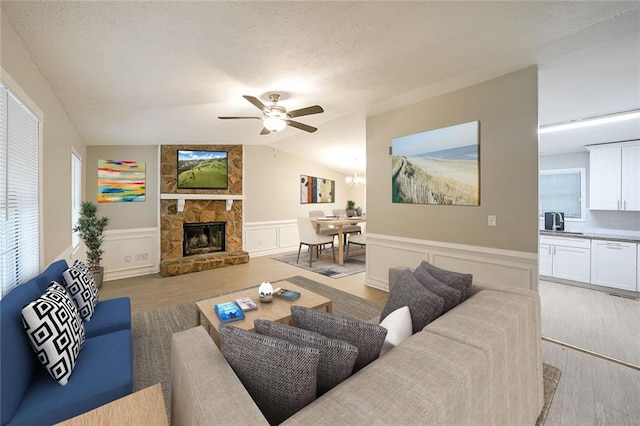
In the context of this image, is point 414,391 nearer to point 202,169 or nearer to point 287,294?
point 287,294

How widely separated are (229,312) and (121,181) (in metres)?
4.03

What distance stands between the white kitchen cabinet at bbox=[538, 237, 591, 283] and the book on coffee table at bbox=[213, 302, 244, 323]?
4.71 metres

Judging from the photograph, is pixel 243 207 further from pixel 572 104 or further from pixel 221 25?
pixel 572 104

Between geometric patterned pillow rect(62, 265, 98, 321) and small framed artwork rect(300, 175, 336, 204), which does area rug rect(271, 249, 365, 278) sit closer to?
small framed artwork rect(300, 175, 336, 204)

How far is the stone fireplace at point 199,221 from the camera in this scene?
16.9ft

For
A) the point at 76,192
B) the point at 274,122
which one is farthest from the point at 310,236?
the point at 76,192

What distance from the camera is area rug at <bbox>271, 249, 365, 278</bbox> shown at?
497 centimetres

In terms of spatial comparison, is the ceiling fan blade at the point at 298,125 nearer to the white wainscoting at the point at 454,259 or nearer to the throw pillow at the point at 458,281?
the white wainscoting at the point at 454,259

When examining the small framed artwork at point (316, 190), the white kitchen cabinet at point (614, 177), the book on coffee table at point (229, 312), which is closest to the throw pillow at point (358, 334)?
the book on coffee table at point (229, 312)

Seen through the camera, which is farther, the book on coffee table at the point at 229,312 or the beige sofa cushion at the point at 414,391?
the book on coffee table at the point at 229,312

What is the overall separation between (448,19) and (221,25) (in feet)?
4.99

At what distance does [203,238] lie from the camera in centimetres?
575

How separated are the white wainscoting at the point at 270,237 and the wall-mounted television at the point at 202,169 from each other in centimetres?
120

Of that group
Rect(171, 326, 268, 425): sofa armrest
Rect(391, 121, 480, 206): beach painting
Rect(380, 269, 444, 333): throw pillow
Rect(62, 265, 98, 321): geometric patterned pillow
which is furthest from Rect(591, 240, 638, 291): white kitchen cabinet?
Rect(62, 265, 98, 321): geometric patterned pillow
